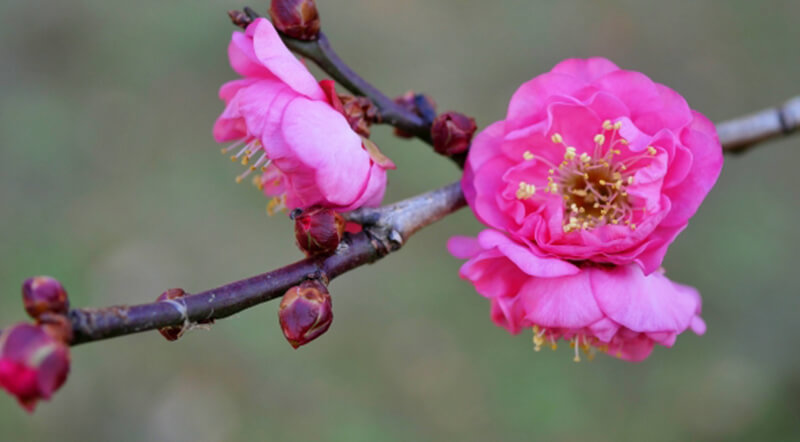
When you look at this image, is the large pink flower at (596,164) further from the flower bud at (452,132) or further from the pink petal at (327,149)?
the pink petal at (327,149)

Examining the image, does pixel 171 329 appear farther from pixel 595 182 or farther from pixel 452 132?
pixel 595 182

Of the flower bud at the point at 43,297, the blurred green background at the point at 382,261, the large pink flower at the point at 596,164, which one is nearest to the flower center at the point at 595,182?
the large pink flower at the point at 596,164

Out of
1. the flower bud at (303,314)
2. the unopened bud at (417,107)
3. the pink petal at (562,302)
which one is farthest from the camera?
the unopened bud at (417,107)

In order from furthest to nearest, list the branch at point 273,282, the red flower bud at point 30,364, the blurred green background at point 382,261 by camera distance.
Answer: the blurred green background at point 382,261, the branch at point 273,282, the red flower bud at point 30,364

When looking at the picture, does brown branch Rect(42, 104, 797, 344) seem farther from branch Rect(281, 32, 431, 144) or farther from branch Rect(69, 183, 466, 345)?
branch Rect(281, 32, 431, 144)

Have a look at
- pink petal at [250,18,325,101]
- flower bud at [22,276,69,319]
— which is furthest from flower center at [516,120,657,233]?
flower bud at [22,276,69,319]

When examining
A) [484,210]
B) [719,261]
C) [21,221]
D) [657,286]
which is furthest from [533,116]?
[21,221]

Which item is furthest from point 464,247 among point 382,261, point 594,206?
point 382,261
